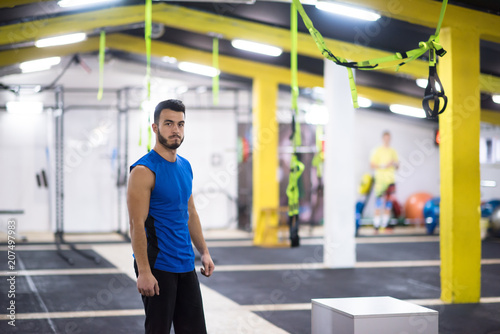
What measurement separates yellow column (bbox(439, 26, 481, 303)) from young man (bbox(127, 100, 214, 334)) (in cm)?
325

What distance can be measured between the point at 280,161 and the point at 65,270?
20.2 feet

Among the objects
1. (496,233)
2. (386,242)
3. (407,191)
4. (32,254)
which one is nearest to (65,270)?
(32,254)

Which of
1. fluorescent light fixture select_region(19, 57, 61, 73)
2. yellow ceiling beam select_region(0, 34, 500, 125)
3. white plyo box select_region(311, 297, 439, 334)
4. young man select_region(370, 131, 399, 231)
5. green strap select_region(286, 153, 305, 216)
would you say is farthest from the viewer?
young man select_region(370, 131, 399, 231)

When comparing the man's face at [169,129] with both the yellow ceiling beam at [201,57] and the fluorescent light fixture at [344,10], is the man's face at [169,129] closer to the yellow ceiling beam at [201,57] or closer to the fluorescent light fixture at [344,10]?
the fluorescent light fixture at [344,10]

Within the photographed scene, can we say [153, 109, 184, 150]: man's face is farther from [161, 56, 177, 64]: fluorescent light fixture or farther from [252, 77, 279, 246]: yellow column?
[161, 56, 177, 64]: fluorescent light fixture

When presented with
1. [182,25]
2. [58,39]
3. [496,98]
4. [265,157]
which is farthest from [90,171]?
[496,98]

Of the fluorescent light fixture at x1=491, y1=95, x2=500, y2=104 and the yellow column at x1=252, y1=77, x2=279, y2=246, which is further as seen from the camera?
the yellow column at x1=252, y1=77, x2=279, y2=246

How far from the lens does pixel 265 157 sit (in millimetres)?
10086

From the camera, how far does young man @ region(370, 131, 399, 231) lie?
1159 centimetres

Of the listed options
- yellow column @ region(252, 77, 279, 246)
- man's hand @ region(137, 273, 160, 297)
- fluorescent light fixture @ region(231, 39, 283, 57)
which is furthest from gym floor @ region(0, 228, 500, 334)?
fluorescent light fixture @ region(231, 39, 283, 57)

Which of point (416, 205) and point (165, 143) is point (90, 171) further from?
point (165, 143)

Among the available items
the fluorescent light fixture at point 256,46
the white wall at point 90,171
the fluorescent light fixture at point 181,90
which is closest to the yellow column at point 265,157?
the fluorescent light fixture at point 256,46

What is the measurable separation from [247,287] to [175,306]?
3.46 meters

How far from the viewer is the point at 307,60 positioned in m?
9.40
